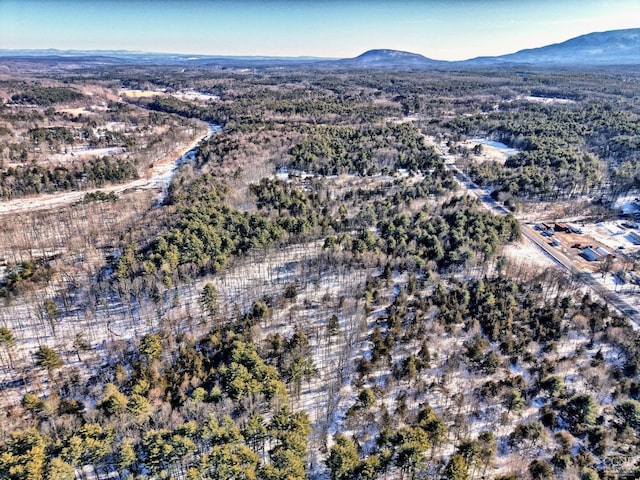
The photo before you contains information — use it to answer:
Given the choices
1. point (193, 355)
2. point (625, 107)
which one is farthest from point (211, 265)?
point (625, 107)

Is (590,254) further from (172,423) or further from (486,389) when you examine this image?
(172,423)

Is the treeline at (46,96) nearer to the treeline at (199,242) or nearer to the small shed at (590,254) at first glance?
the treeline at (199,242)

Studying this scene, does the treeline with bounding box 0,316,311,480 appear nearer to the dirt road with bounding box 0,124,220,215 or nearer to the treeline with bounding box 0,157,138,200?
the dirt road with bounding box 0,124,220,215

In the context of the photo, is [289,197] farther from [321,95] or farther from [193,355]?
[321,95]

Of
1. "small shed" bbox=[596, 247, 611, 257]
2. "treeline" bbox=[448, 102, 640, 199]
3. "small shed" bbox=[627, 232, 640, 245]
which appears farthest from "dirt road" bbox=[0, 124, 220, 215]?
"small shed" bbox=[627, 232, 640, 245]

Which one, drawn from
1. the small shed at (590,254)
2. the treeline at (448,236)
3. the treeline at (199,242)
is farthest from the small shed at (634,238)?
the treeline at (199,242)

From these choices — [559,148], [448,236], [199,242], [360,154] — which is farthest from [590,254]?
[199,242]
